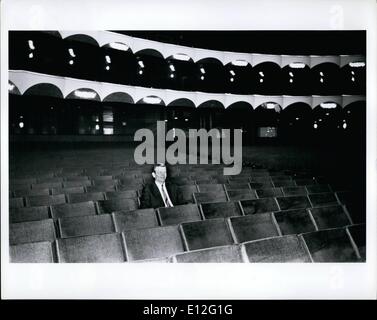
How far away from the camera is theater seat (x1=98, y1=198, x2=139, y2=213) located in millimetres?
2797

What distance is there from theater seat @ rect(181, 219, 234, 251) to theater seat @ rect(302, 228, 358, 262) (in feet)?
1.91

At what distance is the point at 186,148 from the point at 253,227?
6.96 m

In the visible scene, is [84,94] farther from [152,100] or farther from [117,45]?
[117,45]

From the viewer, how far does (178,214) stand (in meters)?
2.59

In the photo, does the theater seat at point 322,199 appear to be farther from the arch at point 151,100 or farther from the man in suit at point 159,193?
the arch at point 151,100

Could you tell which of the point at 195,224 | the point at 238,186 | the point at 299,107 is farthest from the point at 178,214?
the point at 299,107

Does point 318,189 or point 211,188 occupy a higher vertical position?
point 211,188

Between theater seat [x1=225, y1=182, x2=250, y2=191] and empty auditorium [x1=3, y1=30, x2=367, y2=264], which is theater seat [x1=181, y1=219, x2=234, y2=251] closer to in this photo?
empty auditorium [x1=3, y1=30, x2=367, y2=264]

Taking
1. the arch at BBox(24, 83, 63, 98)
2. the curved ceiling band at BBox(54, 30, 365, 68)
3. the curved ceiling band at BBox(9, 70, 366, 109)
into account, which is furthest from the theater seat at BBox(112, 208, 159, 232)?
the arch at BBox(24, 83, 63, 98)

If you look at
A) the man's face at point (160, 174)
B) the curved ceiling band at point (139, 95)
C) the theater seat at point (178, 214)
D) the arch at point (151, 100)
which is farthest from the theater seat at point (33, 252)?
the arch at point (151, 100)

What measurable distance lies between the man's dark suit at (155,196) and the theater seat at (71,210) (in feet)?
1.65

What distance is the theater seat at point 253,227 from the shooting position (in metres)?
2.34

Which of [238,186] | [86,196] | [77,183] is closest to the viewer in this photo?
[86,196]
